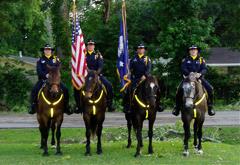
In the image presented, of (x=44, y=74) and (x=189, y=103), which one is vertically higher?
(x=44, y=74)

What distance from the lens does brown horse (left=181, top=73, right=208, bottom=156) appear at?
57.3 ft

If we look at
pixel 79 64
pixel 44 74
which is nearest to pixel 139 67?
pixel 79 64

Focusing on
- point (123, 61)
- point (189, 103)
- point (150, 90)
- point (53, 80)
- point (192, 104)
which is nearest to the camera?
point (189, 103)

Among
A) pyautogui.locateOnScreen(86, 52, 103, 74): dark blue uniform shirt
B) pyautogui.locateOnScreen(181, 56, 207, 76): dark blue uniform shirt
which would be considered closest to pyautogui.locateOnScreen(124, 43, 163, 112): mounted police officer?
pyautogui.locateOnScreen(86, 52, 103, 74): dark blue uniform shirt

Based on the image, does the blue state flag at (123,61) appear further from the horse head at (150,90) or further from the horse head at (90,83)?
the horse head at (90,83)

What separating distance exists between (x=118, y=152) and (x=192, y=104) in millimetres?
3189

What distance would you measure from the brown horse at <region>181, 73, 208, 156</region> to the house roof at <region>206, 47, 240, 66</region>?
38365mm

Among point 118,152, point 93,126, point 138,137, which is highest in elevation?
point 93,126

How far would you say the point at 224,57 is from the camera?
5788cm

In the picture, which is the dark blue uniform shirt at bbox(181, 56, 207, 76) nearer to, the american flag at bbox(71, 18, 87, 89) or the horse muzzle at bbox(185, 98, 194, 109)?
the horse muzzle at bbox(185, 98, 194, 109)

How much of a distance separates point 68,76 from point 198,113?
24.2 m

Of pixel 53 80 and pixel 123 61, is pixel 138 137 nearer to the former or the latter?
pixel 123 61

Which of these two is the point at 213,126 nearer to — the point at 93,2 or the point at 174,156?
the point at 174,156

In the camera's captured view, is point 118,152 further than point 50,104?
Yes
